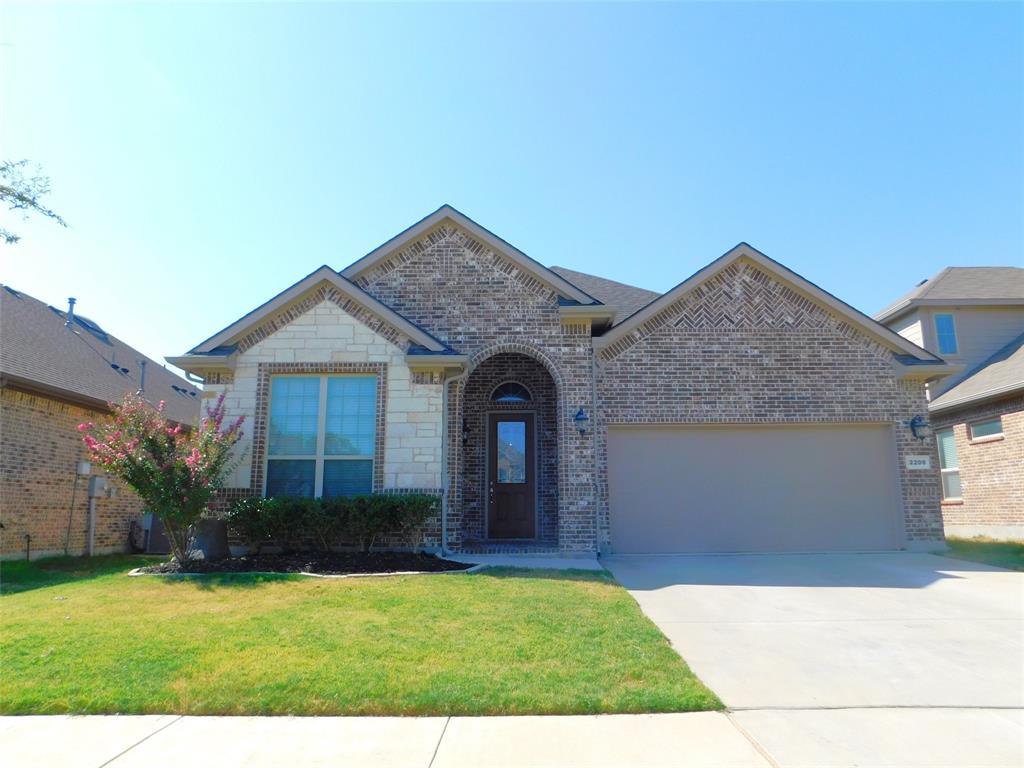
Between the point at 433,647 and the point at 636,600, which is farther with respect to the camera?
the point at 636,600

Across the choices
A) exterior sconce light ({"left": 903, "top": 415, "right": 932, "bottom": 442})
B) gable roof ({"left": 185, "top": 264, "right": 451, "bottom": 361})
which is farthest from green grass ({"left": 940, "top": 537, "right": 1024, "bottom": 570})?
gable roof ({"left": 185, "top": 264, "right": 451, "bottom": 361})

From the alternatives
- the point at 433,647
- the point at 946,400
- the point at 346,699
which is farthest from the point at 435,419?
the point at 946,400

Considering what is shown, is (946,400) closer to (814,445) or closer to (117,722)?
(814,445)

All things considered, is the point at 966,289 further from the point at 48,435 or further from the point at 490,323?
the point at 48,435

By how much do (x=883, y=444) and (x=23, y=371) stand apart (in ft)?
48.7

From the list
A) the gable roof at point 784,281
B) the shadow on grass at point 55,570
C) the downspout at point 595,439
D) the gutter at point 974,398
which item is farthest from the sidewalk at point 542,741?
the gutter at point 974,398

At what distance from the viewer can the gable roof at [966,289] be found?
1759 centimetres

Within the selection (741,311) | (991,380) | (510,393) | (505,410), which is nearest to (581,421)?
(505,410)

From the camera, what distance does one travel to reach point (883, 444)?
451 inches

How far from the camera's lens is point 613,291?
49.8 ft

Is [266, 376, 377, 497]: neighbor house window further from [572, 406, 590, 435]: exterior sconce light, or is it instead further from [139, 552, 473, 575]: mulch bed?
[572, 406, 590, 435]: exterior sconce light

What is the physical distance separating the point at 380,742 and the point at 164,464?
6.60m

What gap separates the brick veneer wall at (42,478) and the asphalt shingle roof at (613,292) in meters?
9.84

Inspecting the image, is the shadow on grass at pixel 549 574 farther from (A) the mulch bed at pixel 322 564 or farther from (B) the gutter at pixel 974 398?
(B) the gutter at pixel 974 398
